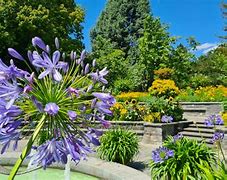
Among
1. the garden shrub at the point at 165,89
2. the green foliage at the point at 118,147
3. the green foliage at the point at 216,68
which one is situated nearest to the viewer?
the green foliage at the point at 118,147

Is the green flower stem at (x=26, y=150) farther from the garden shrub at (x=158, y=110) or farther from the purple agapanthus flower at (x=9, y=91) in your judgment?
the garden shrub at (x=158, y=110)

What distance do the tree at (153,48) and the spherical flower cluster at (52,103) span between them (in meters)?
18.0

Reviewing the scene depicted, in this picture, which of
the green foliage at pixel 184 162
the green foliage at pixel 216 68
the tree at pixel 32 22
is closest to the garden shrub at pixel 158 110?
the green foliage at pixel 184 162

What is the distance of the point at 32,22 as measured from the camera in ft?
65.9

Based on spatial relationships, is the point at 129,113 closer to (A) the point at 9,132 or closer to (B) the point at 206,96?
(B) the point at 206,96

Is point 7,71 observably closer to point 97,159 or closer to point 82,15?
point 97,159

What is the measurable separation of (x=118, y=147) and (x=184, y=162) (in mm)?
1926

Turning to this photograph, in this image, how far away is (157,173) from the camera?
185 inches

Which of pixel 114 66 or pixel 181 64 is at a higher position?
pixel 114 66

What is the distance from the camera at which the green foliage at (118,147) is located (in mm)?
6434

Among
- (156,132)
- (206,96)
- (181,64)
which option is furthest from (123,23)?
(156,132)

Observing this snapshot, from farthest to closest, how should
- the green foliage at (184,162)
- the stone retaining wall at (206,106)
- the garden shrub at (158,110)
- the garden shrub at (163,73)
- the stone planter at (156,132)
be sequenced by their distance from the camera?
1. the garden shrub at (163,73)
2. the stone retaining wall at (206,106)
3. the garden shrub at (158,110)
4. the stone planter at (156,132)
5. the green foliage at (184,162)

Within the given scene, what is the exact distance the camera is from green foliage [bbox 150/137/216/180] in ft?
15.0

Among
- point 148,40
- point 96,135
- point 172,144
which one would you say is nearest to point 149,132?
point 172,144
